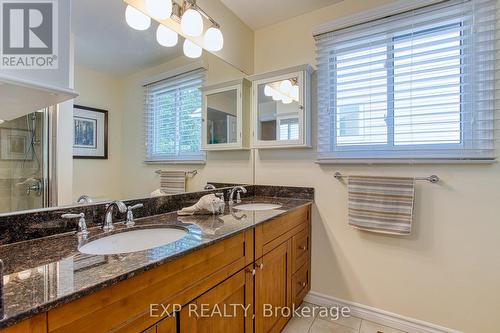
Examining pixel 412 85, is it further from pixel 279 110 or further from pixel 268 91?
pixel 268 91

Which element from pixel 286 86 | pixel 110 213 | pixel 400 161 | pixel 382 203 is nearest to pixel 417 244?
pixel 382 203

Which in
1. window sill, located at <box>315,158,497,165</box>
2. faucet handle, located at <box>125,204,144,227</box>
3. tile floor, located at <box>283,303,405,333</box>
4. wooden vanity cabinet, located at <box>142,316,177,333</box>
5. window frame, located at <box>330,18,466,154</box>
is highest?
window frame, located at <box>330,18,466,154</box>

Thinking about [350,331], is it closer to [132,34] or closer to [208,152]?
[208,152]

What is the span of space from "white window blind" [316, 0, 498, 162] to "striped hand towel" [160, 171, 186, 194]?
1.06 metres

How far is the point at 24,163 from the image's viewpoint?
0.97 m

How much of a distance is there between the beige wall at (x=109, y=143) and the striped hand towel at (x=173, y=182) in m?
0.26

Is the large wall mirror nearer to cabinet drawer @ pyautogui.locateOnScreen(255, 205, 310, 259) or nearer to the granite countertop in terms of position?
the granite countertop

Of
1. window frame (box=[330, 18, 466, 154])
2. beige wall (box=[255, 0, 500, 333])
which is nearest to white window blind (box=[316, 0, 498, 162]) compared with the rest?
window frame (box=[330, 18, 466, 154])

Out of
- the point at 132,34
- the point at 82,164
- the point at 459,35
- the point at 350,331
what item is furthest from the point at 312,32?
the point at 350,331

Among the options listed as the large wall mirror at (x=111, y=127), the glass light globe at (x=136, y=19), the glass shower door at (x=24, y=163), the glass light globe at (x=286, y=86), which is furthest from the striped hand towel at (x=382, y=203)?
the glass shower door at (x=24, y=163)

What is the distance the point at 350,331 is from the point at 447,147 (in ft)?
4.39

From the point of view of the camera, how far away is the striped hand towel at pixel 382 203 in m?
1.62

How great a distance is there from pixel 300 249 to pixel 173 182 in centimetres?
102

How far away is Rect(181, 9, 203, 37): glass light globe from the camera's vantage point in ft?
5.27
